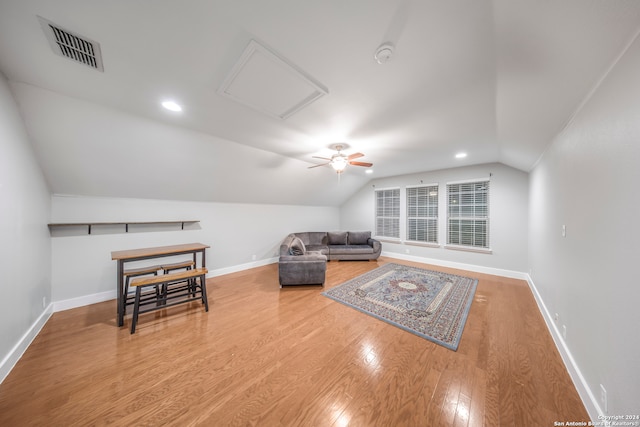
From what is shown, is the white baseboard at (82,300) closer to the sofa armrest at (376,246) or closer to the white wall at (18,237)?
the white wall at (18,237)

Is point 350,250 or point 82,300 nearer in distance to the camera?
point 82,300

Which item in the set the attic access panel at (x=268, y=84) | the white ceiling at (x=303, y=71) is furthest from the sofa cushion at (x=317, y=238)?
the attic access panel at (x=268, y=84)

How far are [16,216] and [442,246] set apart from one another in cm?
708

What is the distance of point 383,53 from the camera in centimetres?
140

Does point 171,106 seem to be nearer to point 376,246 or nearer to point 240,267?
point 240,267

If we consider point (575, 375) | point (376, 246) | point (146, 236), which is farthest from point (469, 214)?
point (146, 236)

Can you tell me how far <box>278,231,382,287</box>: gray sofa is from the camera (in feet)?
12.3

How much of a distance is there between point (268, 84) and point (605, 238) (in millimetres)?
2752

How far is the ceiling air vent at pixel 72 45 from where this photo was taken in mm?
1260

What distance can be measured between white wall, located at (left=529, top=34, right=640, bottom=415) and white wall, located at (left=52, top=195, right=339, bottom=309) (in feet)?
13.1

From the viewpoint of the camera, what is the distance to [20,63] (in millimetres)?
1581

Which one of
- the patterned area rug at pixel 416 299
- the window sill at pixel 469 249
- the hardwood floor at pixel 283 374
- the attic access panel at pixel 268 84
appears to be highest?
the attic access panel at pixel 268 84

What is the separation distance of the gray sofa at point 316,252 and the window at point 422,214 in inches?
44.8

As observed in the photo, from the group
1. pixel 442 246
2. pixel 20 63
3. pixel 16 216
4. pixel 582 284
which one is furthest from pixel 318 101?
pixel 442 246
